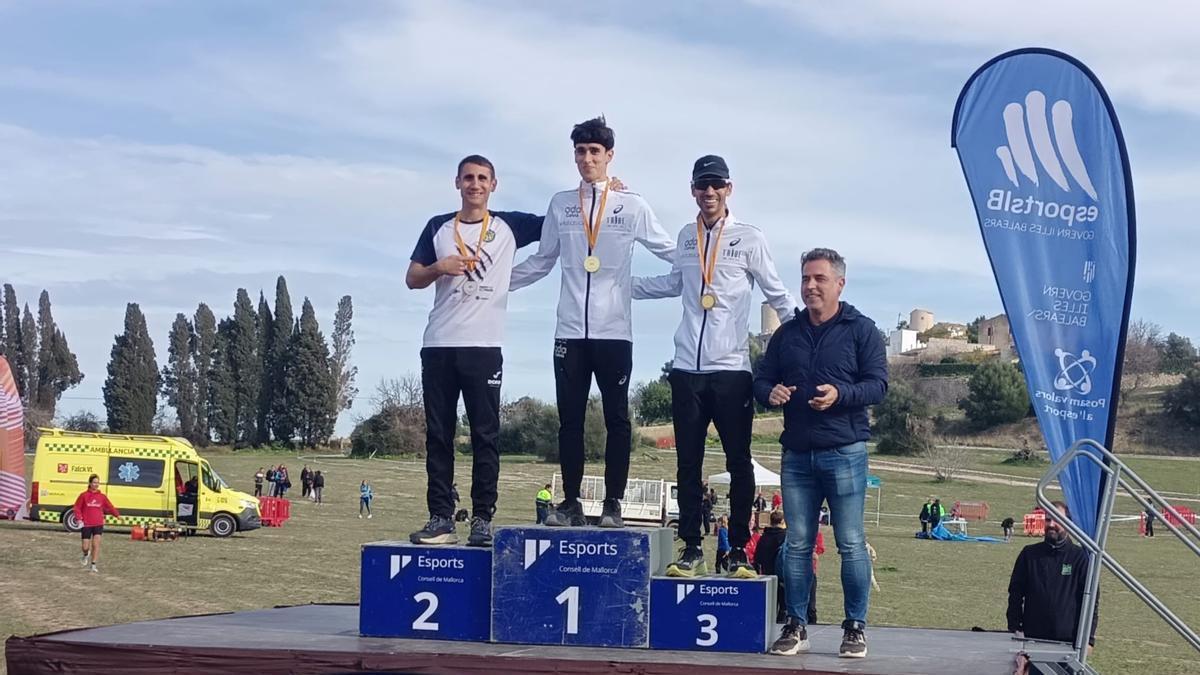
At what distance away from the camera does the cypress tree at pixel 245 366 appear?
87875mm

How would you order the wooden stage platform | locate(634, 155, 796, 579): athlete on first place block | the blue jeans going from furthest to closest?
1. locate(634, 155, 796, 579): athlete on first place block
2. the blue jeans
3. the wooden stage platform

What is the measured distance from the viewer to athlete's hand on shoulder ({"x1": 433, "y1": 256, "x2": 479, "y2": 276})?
769cm

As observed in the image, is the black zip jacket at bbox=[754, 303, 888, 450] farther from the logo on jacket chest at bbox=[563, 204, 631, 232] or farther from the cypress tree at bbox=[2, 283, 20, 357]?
the cypress tree at bbox=[2, 283, 20, 357]

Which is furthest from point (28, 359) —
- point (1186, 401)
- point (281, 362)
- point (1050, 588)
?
point (1050, 588)

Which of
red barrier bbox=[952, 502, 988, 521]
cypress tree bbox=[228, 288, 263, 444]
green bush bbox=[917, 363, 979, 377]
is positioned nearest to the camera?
red barrier bbox=[952, 502, 988, 521]

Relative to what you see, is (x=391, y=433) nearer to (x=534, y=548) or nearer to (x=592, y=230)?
(x=592, y=230)

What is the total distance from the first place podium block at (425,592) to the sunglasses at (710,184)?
249cm

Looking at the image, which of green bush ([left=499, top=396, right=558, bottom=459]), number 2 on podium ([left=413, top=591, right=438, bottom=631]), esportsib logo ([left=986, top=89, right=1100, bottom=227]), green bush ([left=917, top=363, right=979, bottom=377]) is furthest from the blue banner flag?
green bush ([left=917, top=363, right=979, bottom=377])

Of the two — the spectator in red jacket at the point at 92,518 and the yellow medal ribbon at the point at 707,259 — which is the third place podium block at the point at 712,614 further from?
the spectator in red jacket at the point at 92,518

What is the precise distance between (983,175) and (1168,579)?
22461mm

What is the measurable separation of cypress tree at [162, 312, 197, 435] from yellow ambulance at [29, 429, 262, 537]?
57.7 meters

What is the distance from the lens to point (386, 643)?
689cm

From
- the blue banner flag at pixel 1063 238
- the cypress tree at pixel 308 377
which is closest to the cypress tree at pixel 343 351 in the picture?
the cypress tree at pixel 308 377

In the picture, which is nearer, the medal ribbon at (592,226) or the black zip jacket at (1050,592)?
the medal ribbon at (592,226)
